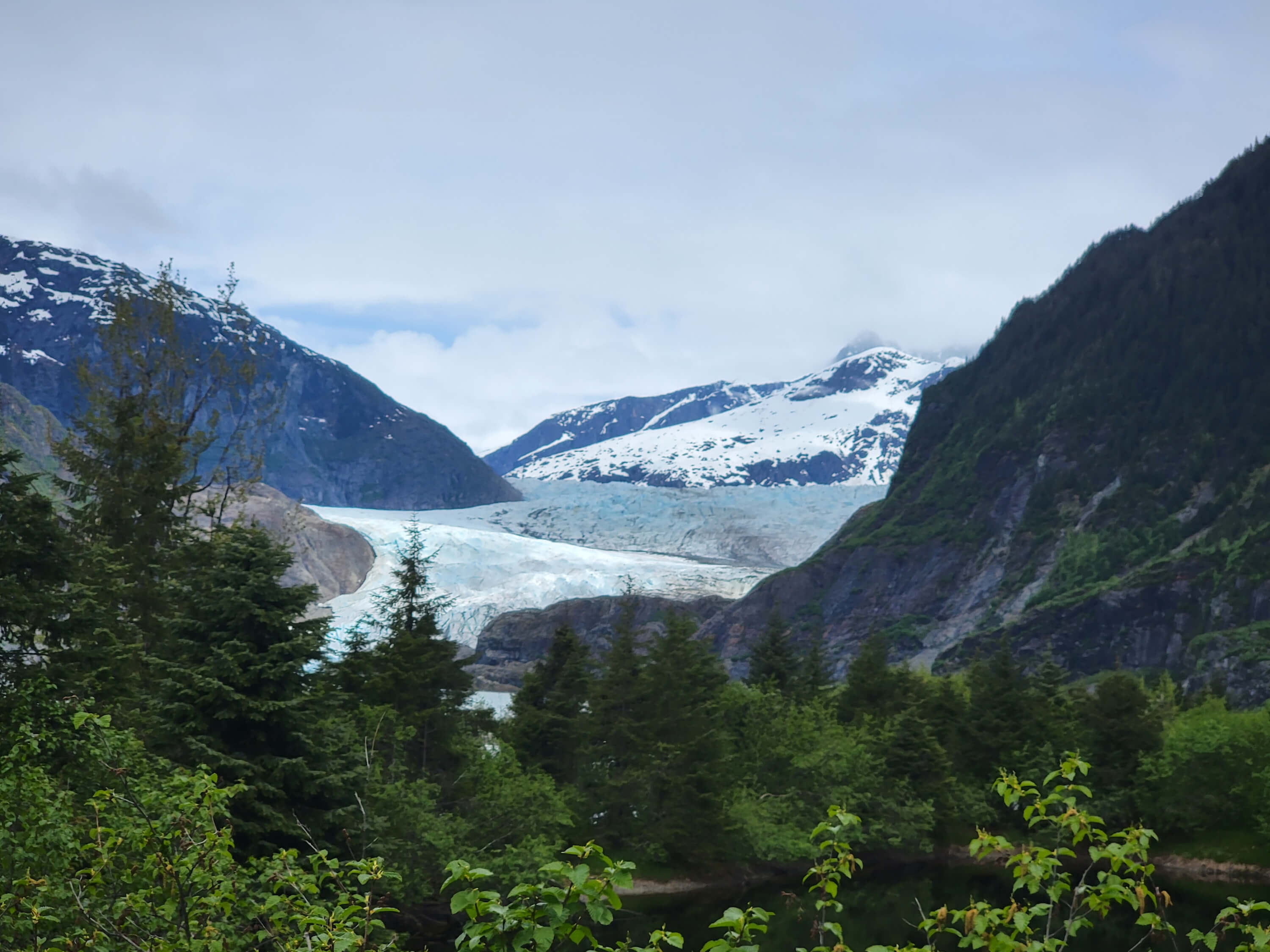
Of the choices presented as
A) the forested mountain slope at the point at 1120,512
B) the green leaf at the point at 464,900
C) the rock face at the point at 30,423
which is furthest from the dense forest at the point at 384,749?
the rock face at the point at 30,423

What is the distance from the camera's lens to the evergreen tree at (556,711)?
186 feet

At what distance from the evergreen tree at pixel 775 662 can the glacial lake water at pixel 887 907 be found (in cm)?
1732

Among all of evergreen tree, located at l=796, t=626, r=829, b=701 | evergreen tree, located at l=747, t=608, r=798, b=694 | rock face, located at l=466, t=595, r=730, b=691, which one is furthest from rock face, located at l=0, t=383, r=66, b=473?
evergreen tree, located at l=796, t=626, r=829, b=701

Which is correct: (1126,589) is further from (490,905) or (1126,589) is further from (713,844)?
(490,905)

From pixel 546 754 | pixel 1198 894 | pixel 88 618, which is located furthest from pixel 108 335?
pixel 1198 894

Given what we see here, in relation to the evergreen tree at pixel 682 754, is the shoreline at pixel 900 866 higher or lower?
lower

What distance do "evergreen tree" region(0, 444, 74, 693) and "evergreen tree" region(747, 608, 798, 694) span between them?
175 feet

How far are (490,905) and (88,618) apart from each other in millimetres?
23836

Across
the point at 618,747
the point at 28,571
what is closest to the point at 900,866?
the point at 618,747

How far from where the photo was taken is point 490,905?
251 inches

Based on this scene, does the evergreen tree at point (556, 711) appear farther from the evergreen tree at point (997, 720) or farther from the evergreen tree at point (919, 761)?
the evergreen tree at point (997, 720)

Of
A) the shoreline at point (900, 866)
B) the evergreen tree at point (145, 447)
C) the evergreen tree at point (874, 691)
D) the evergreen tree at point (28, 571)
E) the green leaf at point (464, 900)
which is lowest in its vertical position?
the shoreline at point (900, 866)

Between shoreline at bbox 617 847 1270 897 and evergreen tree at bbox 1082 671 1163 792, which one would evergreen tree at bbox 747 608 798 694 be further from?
evergreen tree at bbox 1082 671 1163 792

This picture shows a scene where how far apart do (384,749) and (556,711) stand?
18010mm
